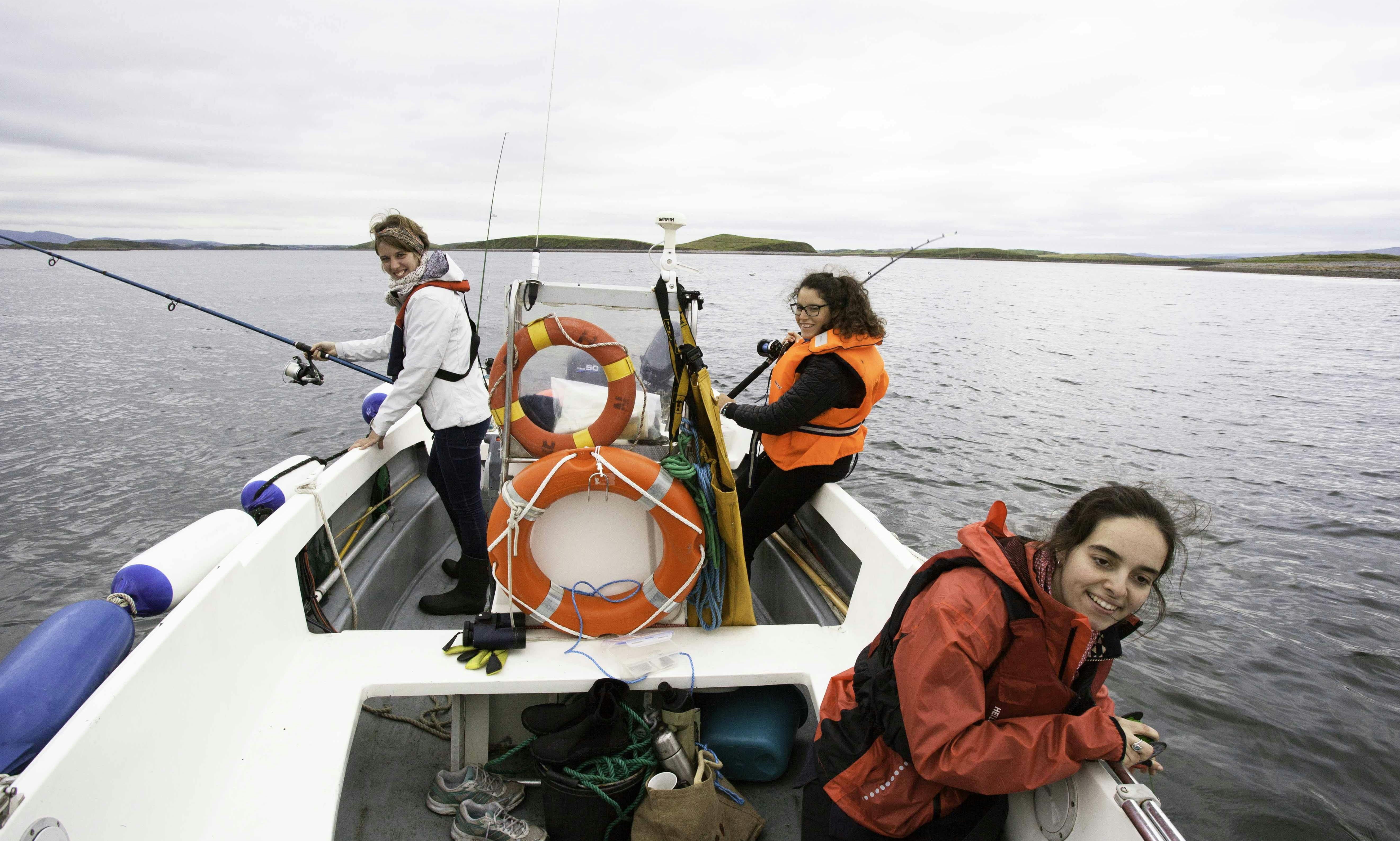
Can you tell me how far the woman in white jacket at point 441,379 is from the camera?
255 centimetres

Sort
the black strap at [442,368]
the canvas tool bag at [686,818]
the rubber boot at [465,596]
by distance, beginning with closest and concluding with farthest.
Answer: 1. the canvas tool bag at [686,818]
2. the black strap at [442,368]
3. the rubber boot at [465,596]

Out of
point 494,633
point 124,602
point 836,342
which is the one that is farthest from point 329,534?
point 836,342

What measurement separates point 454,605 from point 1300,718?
434 cm

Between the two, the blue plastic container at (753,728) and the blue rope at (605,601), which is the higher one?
the blue rope at (605,601)

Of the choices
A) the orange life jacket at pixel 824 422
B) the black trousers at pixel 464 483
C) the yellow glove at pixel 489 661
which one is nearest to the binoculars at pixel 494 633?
the yellow glove at pixel 489 661

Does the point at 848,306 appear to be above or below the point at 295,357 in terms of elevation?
above

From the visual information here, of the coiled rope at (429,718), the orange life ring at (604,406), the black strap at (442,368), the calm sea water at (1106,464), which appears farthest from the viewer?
the calm sea water at (1106,464)

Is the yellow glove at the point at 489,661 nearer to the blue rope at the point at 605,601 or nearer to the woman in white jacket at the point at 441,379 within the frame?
the blue rope at the point at 605,601

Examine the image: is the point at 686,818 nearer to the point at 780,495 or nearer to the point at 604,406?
the point at 780,495

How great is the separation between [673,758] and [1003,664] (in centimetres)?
98

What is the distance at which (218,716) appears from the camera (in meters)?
1.73

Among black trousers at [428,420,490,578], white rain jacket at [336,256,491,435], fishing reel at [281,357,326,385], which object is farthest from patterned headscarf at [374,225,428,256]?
fishing reel at [281,357,326,385]

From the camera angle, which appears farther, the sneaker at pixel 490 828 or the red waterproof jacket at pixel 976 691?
the sneaker at pixel 490 828

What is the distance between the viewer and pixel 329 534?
247 centimetres
